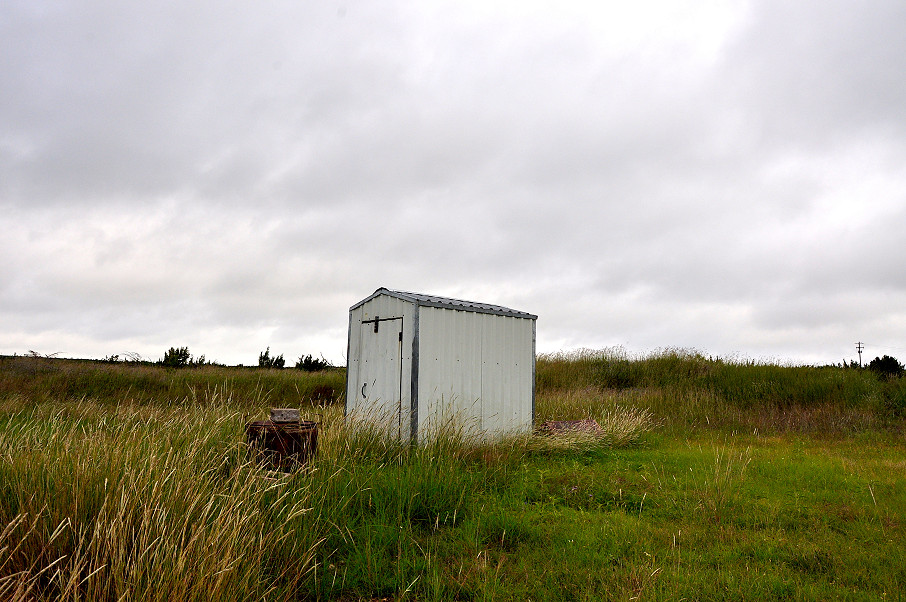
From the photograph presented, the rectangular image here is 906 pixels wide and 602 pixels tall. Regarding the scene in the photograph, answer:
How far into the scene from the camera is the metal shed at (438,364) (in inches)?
316

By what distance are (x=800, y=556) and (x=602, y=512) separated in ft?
5.80

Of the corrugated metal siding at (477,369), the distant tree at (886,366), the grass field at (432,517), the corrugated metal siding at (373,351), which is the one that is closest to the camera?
the grass field at (432,517)

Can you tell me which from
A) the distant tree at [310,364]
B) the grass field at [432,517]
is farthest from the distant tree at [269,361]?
the grass field at [432,517]

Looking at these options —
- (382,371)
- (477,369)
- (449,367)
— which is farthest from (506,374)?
(382,371)

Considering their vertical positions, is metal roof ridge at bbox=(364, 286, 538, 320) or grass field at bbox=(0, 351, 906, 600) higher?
metal roof ridge at bbox=(364, 286, 538, 320)

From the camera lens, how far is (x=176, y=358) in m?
21.6

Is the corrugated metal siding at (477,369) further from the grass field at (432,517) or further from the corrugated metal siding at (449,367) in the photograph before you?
the grass field at (432,517)

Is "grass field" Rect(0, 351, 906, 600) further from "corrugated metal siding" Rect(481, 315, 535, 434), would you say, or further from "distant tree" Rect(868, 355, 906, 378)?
"distant tree" Rect(868, 355, 906, 378)

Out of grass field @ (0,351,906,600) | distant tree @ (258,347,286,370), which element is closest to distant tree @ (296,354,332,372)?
distant tree @ (258,347,286,370)

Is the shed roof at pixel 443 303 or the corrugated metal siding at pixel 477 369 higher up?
the shed roof at pixel 443 303

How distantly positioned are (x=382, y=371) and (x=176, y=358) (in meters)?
15.9

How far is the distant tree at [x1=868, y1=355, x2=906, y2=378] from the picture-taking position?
57.1 feet

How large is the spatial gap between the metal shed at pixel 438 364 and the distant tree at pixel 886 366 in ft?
44.4

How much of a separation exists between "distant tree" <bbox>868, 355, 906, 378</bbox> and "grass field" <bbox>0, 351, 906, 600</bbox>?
872 centimetres
